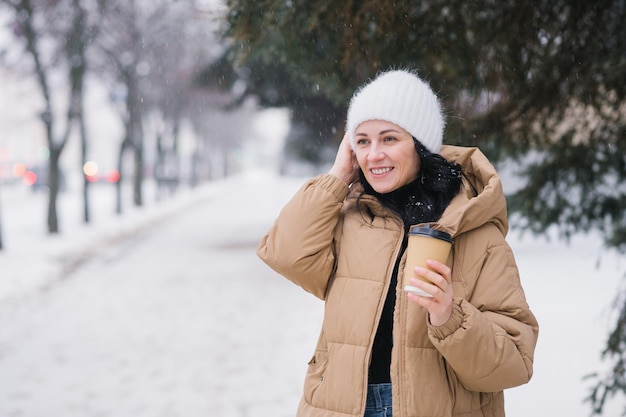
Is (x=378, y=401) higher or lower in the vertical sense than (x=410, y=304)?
lower

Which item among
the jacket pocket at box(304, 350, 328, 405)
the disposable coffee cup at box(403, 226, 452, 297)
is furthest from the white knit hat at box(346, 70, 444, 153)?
the jacket pocket at box(304, 350, 328, 405)

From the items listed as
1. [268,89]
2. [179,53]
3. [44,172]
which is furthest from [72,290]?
[44,172]

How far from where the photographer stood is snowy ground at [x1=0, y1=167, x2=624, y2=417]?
5129 mm

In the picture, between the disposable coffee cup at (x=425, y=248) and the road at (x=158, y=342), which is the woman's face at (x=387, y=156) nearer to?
the disposable coffee cup at (x=425, y=248)

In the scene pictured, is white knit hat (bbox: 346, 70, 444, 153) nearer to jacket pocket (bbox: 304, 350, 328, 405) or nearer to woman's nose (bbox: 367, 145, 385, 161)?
woman's nose (bbox: 367, 145, 385, 161)

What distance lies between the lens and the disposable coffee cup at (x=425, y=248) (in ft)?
5.51

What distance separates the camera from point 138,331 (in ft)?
23.9

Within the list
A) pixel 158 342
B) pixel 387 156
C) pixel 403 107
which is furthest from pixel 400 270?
pixel 158 342

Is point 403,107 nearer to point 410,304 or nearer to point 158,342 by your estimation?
point 410,304

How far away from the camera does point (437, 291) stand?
1657 mm

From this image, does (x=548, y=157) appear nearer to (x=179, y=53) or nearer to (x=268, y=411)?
(x=268, y=411)

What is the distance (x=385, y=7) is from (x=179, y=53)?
18.6 m

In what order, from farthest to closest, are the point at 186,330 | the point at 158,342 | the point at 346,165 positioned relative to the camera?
the point at 186,330, the point at 158,342, the point at 346,165

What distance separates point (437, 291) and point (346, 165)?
651 millimetres
